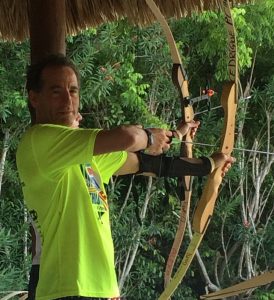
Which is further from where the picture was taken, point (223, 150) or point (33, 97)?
point (223, 150)

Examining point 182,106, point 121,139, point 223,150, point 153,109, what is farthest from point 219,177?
point 153,109

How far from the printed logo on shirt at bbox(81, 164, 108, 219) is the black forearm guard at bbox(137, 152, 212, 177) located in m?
0.17

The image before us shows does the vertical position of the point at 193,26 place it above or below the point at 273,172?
above

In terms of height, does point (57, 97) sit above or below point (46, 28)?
below

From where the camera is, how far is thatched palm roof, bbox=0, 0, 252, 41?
7.35ft

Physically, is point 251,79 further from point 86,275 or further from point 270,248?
point 86,275

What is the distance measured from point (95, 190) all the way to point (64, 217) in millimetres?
96

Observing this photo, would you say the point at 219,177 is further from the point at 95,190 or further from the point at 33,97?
the point at 33,97

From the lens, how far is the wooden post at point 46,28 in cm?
172

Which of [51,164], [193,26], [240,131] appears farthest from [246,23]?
[51,164]

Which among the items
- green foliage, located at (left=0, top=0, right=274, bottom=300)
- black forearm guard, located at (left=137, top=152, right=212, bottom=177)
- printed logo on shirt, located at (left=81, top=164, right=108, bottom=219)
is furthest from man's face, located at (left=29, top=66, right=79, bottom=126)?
green foliage, located at (left=0, top=0, right=274, bottom=300)

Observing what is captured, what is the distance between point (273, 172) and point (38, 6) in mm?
2190

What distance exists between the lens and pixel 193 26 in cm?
341

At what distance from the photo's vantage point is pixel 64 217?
1.22m
